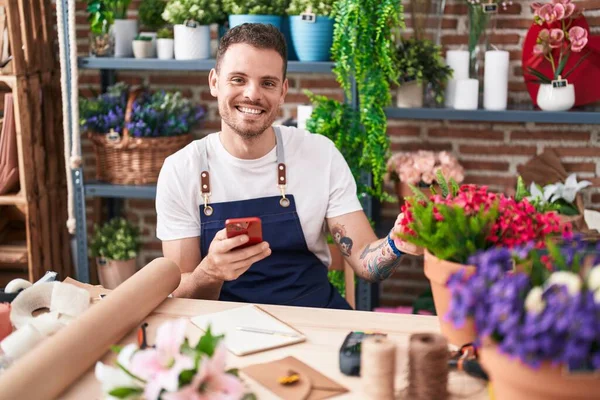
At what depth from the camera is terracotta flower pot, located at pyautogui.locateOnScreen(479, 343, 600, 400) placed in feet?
3.33

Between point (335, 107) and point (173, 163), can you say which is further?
point (335, 107)

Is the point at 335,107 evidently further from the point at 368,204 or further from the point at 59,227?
the point at 59,227

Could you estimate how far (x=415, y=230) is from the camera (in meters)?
1.38

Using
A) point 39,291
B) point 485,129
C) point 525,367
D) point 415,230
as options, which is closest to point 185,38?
point 485,129

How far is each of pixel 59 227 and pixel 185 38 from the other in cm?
109

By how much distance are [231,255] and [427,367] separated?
2.34 ft

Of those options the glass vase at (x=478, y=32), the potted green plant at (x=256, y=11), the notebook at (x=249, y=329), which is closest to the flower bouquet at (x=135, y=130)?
the potted green plant at (x=256, y=11)

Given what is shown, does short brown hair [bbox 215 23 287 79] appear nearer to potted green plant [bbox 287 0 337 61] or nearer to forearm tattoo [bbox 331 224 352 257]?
forearm tattoo [bbox 331 224 352 257]

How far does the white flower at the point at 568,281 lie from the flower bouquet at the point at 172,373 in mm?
441

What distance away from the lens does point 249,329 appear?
1.55m

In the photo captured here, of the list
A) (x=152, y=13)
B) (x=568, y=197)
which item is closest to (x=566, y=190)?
(x=568, y=197)

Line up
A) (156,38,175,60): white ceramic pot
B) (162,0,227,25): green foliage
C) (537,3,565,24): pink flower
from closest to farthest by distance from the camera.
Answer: (537,3,565,24): pink flower, (162,0,227,25): green foliage, (156,38,175,60): white ceramic pot

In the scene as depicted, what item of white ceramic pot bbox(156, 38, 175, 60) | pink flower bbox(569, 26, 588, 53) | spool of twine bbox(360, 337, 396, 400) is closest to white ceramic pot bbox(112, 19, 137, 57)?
white ceramic pot bbox(156, 38, 175, 60)

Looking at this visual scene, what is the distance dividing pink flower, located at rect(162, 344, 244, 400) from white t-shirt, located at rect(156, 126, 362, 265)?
109 centimetres
